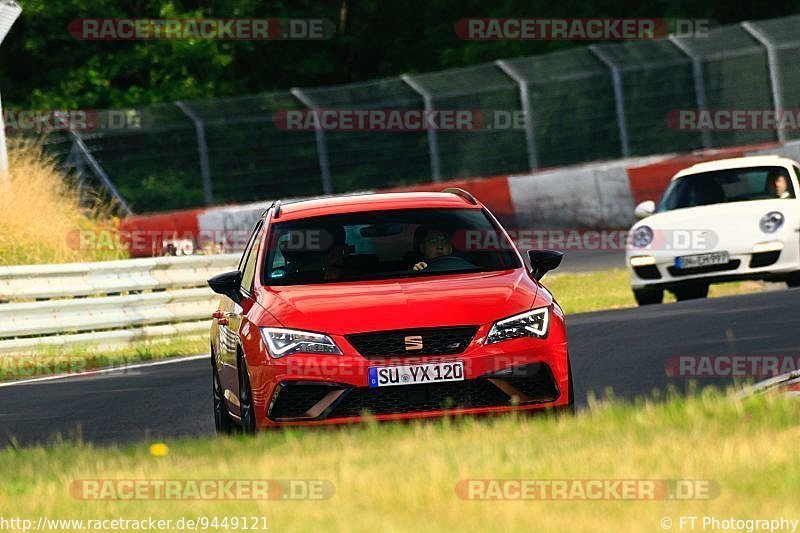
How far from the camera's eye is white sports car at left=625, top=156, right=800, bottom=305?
1923 centimetres

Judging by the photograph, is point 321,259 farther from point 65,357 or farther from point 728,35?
point 728,35

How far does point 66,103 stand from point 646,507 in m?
34.6

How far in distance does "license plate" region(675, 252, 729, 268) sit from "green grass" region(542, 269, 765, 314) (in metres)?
1.82

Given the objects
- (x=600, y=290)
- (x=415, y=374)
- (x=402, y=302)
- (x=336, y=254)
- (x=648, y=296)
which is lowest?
(x=600, y=290)

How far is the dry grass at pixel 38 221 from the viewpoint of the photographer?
71.5 feet

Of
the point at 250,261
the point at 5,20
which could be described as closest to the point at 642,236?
the point at 5,20

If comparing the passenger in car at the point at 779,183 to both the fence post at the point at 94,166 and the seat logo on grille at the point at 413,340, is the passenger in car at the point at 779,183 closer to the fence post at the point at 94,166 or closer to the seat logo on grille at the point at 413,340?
the seat logo on grille at the point at 413,340

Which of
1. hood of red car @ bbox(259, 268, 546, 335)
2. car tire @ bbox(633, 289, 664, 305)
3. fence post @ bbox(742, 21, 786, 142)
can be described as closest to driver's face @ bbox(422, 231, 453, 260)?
hood of red car @ bbox(259, 268, 546, 335)

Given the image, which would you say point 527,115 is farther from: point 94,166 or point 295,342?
point 295,342

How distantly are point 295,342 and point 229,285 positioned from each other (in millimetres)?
1309

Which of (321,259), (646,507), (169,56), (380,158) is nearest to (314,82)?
(169,56)

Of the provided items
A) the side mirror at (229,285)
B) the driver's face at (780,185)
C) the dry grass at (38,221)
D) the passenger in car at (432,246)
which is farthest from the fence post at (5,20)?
the passenger in car at (432,246)

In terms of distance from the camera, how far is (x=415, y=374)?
971 centimetres

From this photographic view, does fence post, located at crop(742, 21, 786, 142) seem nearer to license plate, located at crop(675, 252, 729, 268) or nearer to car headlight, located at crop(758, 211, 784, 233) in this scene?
car headlight, located at crop(758, 211, 784, 233)
